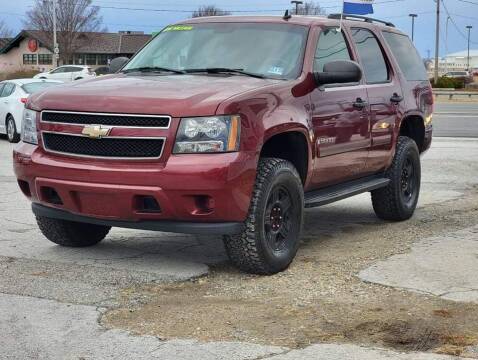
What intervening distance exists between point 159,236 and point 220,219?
1.98 m

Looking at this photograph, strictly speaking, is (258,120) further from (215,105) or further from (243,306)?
(243,306)

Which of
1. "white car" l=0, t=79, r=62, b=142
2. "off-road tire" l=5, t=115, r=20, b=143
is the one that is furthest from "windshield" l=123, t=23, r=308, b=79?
"off-road tire" l=5, t=115, r=20, b=143

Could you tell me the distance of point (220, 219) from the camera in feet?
17.5

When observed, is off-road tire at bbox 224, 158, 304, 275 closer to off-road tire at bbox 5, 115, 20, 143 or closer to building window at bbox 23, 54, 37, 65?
off-road tire at bbox 5, 115, 20, 143

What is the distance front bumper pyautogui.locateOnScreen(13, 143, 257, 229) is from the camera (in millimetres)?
5180

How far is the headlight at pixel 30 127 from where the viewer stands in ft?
19.4

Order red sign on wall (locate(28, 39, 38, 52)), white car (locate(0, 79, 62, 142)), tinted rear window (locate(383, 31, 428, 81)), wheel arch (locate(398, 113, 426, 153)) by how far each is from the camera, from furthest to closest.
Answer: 1. red sign on wall (locate(28, 39, 38, 52))
2. white car (locate(0, 79, 62, 142))
3. wheel arch (locate(398, 113, 426, 153))
4. tinted rear window (locate(383, 31, 428, 81))

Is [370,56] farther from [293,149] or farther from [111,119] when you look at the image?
[111,119]

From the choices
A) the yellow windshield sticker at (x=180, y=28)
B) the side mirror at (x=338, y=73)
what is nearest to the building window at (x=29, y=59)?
the yellow windshield sticker at (x=180, y=28)

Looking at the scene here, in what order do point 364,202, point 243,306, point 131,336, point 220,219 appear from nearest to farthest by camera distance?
1. point 131,336
2. point 243,306
3. point 220,219
4. point 364,202

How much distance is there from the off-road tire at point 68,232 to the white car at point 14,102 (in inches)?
418

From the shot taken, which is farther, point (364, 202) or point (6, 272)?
point (364, 202)

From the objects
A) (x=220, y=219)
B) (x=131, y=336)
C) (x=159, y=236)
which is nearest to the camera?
(x=131, y=336)

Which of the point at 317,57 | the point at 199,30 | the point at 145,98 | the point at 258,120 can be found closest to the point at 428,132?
the point at 317,57
